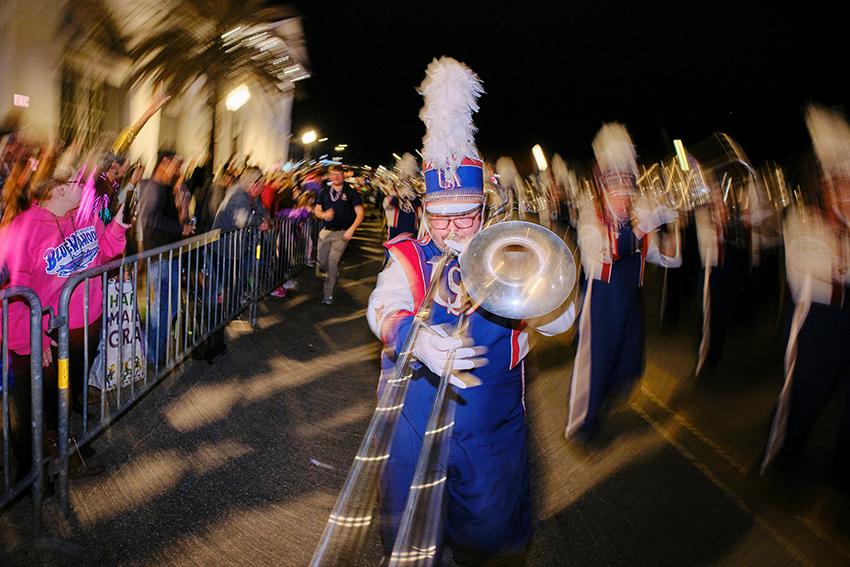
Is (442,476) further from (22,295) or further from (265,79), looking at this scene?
(265,79)

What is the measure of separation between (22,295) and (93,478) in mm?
1435

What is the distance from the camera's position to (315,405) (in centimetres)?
560

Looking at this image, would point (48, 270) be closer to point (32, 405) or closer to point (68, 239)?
point (68, 239)

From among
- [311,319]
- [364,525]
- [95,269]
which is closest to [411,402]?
[364,525]

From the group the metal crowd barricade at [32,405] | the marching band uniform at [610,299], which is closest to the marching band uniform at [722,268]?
the marching band uniform at [610,299]

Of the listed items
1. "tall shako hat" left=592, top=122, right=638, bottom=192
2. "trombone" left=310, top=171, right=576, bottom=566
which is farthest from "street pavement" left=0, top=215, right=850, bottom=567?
"tall shako hat" left=592, top=122, right=638, bottom=192

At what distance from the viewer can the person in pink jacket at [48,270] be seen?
138 inches

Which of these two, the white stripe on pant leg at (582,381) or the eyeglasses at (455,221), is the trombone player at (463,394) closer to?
the eyeglasses at (455,221)

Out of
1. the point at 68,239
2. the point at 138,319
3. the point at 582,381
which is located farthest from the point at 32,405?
the point at 582,381

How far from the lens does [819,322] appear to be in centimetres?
435

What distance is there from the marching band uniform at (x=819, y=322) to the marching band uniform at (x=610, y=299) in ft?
3.02

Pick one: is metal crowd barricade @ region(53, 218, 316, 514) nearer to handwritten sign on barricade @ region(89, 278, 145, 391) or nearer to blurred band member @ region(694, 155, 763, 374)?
handwritten sign on barricade @ region(89, 278, 145, 391)

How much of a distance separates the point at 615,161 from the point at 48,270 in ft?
13.7

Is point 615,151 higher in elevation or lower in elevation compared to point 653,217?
higher
